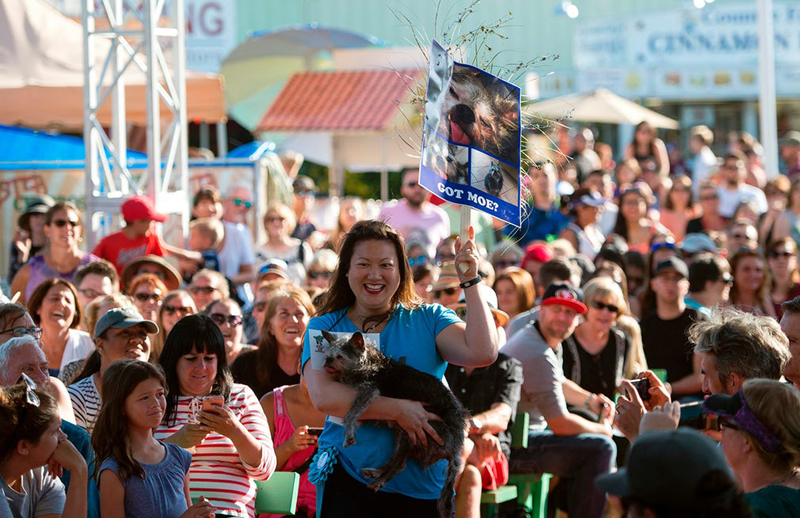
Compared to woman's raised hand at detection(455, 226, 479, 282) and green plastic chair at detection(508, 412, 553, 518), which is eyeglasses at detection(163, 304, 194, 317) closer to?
green plastic chair at detection(508, 412, 553, 518)

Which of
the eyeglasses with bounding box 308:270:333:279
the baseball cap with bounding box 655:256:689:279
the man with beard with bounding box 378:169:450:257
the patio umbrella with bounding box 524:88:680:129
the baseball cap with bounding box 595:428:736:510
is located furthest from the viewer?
the patio umbrella with bounding box 524:88:680:129

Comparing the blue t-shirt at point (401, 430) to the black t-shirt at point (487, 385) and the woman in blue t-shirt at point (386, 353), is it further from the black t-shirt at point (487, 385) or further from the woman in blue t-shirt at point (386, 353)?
the black t-shirt at point (487, 385)

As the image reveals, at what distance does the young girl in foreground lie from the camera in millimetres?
4242

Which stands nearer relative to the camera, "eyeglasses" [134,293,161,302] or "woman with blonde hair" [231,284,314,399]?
"woman with blonde hair" [231,284,314,399]

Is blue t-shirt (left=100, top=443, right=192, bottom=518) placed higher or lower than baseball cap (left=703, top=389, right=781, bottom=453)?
lower

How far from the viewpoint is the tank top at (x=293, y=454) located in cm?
545

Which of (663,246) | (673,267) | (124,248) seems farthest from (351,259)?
(663,246)

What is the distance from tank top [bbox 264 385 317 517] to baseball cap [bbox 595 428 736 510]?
314 cm

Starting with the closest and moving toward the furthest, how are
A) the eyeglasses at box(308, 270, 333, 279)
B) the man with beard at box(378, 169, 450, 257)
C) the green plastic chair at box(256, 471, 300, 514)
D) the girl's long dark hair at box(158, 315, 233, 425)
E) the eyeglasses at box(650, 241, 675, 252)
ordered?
the girl's long dark hair at box(158, 315, 233, 425) → the green plastic chair at box(256, 471, 300, 514) → the eyeglasses at box(308, 270, 333, 279) → the eyeglasses at box(650, 241, 675, 252) → the man with beard at box(378, 169, 450, 257)

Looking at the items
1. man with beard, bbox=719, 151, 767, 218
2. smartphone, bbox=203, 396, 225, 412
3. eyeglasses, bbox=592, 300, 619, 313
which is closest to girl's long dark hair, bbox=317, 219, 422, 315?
smartphone, bbox=203, 396, 225, 412

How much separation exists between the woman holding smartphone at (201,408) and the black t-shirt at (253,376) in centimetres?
101

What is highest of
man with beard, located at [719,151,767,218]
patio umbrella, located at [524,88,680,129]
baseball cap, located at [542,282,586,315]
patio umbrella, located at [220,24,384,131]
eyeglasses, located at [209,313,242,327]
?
patio umbrella, located at [220,24,384,131]

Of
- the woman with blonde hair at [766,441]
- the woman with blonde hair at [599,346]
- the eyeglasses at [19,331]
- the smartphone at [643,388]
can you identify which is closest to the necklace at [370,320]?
the smartphone at [643,388]

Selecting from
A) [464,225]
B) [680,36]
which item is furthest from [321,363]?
[680,36]
